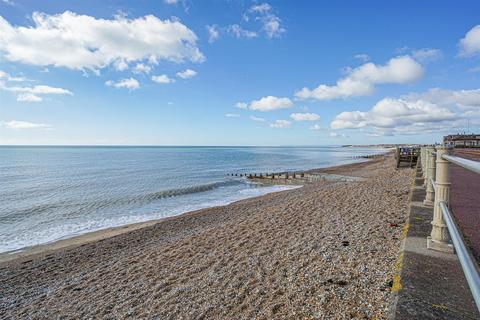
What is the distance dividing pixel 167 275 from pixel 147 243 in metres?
4.06

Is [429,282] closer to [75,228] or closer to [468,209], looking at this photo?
[468,209]

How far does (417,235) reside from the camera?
3.57 meters

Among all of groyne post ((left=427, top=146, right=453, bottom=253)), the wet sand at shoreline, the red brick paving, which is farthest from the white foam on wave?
groyne post ((left=427, top=146, right=453, bottom=253))

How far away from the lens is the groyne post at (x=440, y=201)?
2.77 meters

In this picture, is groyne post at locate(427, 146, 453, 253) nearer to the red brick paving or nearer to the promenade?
the promenade

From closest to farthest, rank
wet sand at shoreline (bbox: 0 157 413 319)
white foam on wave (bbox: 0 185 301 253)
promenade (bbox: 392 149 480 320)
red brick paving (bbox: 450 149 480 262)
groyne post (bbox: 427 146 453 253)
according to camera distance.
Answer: promenade (bbox: 392 149 480 320) < groyne post (bbox: 427 146 453 253) < wet sand at shoreline (bbox: 0 157 413 319) < red brick paving (bbox: 450 149 480 262) < white foam on wave (bbox: 0 185 301 253)

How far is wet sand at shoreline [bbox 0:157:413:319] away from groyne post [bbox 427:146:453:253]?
2.42ft

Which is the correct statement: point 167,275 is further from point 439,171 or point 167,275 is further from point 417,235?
point 439,171

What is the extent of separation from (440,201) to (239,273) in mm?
3037

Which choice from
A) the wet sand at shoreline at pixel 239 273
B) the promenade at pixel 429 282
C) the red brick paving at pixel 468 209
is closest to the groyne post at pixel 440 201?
the promenade at pixel 429 282

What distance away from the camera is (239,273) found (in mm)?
4457

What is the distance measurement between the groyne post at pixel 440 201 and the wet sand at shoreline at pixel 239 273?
0.74m

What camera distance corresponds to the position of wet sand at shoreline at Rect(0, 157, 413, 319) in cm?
333

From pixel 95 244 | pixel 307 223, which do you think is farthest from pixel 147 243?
pixel 307 223
